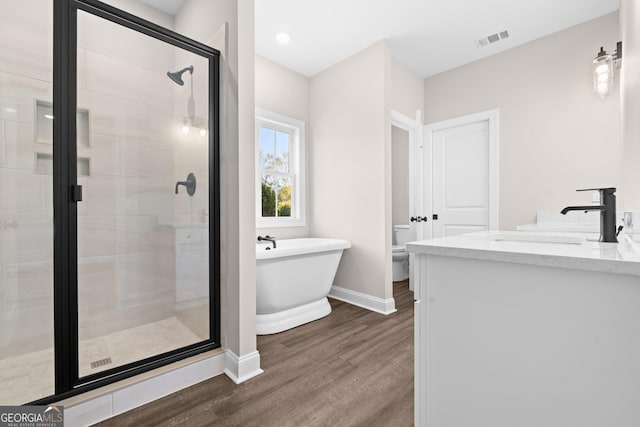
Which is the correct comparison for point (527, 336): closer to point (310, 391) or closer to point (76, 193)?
point (310, 391)

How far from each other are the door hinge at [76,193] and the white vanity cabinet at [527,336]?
1567mm

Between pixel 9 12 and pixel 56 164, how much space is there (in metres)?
1.23

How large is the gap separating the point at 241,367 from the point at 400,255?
2663 millimetres

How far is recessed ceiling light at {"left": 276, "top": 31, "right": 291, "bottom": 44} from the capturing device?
9.09ft

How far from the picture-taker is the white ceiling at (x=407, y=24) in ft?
7.99

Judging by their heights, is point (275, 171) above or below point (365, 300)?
above

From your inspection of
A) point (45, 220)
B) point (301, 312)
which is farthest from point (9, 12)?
point (301, 312)

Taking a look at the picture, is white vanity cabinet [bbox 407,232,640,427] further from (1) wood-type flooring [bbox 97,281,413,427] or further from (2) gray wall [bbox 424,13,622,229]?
(2) gray wall [bbox 424,13,622,229]

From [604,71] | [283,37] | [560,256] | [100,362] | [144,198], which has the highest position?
[283,37]

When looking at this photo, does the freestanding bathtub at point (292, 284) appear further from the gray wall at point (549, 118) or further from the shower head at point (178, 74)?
the gray wall at point (549, 118)

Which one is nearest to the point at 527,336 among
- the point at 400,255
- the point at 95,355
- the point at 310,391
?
the point at 310,391

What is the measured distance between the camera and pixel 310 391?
1587 millimetres

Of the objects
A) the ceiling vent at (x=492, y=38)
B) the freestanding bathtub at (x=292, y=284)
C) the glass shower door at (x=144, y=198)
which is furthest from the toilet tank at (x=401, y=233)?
the glass shower door at (x=144, y=198)

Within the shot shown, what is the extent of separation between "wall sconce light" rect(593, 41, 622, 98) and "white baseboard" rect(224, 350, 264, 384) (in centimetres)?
346
